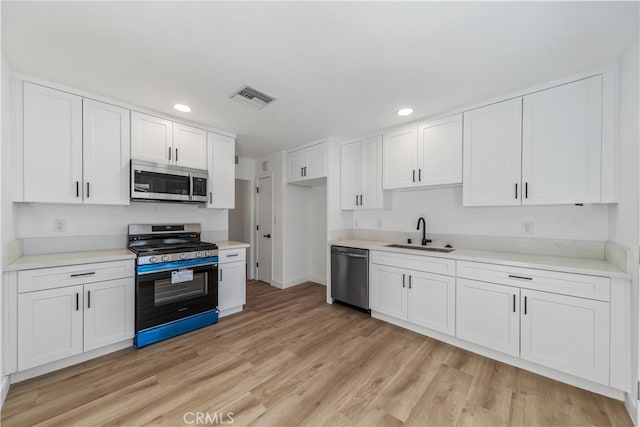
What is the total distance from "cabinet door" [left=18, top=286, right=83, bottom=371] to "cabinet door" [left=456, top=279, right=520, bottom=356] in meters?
3.54

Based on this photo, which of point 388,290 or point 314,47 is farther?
point 388,290

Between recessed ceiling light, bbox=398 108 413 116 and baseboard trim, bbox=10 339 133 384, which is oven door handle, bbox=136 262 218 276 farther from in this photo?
recessed ceiling light, bbox=398 108 413 116

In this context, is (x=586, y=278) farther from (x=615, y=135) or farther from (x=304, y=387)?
(x=304, y=387)

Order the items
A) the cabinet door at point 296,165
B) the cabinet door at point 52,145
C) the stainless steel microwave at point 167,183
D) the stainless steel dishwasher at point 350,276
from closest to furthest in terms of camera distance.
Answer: the cabinet door at point 52,145 → the stainless steel microwave at point 167,183 → the stainless steel dishwasher at point 350,276 → the cabinet door at point 296,165

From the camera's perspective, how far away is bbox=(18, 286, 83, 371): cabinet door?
194 centimetres

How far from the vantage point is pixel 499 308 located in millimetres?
2275

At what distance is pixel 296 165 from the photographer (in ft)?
14.0

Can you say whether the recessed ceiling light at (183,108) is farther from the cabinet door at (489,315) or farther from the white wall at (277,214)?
the cabinet door at (489,315)

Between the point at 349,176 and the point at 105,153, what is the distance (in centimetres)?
299

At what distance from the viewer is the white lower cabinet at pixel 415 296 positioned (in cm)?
262

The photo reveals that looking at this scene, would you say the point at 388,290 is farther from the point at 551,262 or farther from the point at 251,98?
the point at 251,98

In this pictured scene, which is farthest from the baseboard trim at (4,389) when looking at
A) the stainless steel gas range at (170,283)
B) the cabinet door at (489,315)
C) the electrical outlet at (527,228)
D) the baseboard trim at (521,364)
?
the electrical outlet at (527,228)

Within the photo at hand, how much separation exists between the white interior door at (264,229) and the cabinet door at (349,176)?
1524mm

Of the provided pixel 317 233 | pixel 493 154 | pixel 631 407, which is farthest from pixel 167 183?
pixel 631 407
